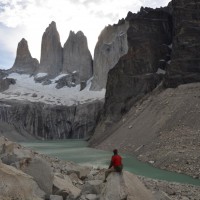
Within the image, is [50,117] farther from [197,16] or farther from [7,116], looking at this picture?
[197,16]

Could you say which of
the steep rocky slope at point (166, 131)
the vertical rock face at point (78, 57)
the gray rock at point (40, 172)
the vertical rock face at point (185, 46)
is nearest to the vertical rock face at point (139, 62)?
the vertical rock face at point (185, 46)

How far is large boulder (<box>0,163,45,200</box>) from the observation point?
43.6 feet

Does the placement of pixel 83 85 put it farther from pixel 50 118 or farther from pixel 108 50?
pixel 50 118

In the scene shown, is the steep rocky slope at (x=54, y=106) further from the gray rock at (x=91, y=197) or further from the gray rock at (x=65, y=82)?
the gray rock at (x=91, y=197)

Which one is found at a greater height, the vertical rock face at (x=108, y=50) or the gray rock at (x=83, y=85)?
the vertical rock face at (x=108, y=50)

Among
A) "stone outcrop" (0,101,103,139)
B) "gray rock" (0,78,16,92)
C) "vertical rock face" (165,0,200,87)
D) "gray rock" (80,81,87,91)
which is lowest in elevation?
"stone outcrop" (0,101,103,139)

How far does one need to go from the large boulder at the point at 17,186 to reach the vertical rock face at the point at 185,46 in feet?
194

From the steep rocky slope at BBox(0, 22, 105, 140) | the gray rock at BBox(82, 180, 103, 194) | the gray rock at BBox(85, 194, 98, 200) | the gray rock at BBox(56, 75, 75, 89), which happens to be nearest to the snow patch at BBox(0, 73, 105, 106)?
the steep rocky slope at BBox(0, 22, 105, 140)

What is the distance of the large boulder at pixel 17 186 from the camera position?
43.6 feet

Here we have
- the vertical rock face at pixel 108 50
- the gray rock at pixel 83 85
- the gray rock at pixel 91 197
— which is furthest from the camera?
the gray rock at pixel 83 85

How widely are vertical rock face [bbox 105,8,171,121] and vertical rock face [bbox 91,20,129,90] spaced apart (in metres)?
47.0

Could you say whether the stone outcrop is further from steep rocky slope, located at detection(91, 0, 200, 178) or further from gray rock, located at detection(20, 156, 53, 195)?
gray rock, located at detection(20, 156, 53, 195)

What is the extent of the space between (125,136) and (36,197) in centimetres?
4843

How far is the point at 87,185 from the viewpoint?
1596cm
